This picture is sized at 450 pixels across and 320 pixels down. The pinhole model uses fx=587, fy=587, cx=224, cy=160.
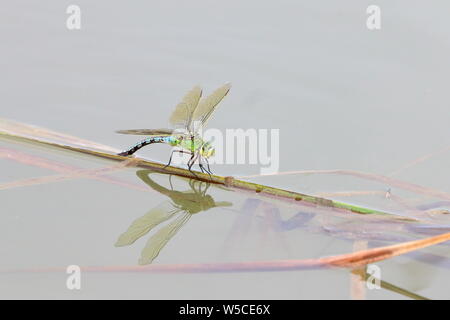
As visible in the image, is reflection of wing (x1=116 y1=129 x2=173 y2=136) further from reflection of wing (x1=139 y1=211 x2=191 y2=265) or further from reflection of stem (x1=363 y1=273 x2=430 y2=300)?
reflection of stem (x1=363 y1=273 x2=430 y2=300)

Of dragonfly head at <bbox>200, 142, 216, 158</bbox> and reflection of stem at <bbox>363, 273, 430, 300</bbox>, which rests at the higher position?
dragonfly head at <bbox>200, 142, 216, 158</bbox>

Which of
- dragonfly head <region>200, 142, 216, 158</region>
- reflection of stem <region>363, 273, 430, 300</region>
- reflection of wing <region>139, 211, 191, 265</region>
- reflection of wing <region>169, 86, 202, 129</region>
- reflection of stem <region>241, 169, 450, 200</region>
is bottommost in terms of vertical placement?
reflection of stem <region>363, 273, 430, 300</region>

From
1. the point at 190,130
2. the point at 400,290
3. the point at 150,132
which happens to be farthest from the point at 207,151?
the point at 400,290

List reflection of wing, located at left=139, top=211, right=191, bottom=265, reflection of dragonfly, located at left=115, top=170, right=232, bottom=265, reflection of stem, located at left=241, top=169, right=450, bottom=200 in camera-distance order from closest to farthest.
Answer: reflection of wing, located at left=139, top=211, right=191, bottom=265, reflection of dragonfly, located at left=115, top=170, right=232, bottom=265, reflection of stem, located at left=241, top=169, right=450, bottom=200

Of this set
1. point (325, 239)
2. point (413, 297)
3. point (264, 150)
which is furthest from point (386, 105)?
point (413, 297)

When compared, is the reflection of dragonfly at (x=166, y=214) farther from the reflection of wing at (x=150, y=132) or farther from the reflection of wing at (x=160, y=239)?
the reflection of wing at (x=150, y=132)

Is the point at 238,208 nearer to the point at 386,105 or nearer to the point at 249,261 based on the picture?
the point at 249,261

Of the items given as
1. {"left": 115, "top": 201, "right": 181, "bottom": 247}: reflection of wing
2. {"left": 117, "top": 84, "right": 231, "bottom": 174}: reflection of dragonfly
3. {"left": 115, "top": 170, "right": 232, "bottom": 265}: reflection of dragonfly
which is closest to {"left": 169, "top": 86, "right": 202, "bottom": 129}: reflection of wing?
{"left": 117, "top": 84, "right": 231, "bottom": 174}: reflection of dragonfly
